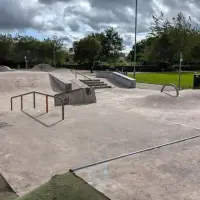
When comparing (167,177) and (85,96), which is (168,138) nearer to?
(167,177)

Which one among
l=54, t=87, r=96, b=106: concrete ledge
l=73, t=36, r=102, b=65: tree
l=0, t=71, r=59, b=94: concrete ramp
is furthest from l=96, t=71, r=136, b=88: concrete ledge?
l=73, t=36, r=102, b=65: tree

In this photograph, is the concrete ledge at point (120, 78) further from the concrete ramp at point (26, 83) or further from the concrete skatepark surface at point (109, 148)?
the concrete skatepark surface at point (109, 148)

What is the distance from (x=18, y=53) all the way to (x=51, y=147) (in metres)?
47.4

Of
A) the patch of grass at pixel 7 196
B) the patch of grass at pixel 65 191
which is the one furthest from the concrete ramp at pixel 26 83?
the patch of grass at pixel 65 191

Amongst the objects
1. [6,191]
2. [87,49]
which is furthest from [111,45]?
[6,191]

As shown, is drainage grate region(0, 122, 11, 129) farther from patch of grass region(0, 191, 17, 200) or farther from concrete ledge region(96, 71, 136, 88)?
concrete ledge region(96, 71, 136, 88)

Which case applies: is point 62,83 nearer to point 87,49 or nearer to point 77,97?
point 77,97

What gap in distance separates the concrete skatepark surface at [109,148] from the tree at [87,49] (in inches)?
1566

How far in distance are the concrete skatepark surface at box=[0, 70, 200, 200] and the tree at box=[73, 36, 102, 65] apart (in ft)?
131

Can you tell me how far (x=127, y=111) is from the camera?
35.5 ft

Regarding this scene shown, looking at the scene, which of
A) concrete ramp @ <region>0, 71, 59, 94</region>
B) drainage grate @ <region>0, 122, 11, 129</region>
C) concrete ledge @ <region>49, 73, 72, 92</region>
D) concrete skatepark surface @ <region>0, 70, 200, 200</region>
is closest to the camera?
concrete skatepark surface @ <region>0, 70, 200, 200</region>

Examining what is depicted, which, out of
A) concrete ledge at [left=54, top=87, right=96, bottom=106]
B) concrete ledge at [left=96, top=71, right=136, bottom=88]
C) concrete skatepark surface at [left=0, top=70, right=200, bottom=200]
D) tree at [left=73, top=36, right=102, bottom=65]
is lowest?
concrete skatepark surface at [left=0, top=70, right=200, bottom=200]

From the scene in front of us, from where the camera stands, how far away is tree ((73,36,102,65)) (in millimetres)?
50156

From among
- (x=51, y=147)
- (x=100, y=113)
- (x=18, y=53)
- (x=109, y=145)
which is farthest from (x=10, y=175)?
(x=18, y=53)
